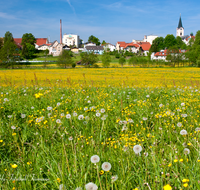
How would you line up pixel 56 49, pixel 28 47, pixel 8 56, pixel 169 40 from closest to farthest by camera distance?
pixel 8 56
pixel 28 47
pixel 56 49
pixel 169 40

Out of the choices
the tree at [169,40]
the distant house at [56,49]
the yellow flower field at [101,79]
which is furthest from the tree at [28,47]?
the tree at [169,40]

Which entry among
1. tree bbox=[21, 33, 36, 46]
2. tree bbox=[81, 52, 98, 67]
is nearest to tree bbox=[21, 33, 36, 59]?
tree bbox=[21, 33, 36, 46]

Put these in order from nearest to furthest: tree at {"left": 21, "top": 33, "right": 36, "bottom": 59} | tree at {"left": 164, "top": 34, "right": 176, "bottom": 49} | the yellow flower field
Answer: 1. the yellow flower field
2. tree at {"left": 21, "top": 33, "right": 36, "bottom": 59}
3. tree at {"left": 164, "top": 34, "right": 176, "bottom": 49}

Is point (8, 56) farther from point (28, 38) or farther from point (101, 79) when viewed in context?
point (28, 38)

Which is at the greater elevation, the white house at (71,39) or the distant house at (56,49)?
the white house at (71,39)

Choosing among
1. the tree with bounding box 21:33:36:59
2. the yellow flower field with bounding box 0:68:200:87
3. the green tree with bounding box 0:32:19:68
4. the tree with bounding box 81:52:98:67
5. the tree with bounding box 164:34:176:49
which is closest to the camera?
the yellow flower field with bounding box 0:68:200:87

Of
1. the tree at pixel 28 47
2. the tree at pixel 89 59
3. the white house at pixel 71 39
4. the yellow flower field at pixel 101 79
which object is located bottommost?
the yellow flower field at pixel 101 79

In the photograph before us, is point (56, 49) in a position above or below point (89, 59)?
above

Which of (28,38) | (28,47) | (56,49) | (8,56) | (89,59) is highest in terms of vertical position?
(28,38)

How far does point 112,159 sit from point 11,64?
60200 millimetres

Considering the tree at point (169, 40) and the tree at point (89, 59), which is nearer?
the tree at point (89, 59)

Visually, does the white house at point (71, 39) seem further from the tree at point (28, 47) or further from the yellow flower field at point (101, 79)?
the yellow flower field at point (101, 79)

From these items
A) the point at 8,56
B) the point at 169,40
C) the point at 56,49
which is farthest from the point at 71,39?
the point at 8,56

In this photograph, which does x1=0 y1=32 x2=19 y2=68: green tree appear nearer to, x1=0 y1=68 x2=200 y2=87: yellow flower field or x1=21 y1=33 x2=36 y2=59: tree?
x1=0 y1=68 x2=200 y2=87: yellow flower field
